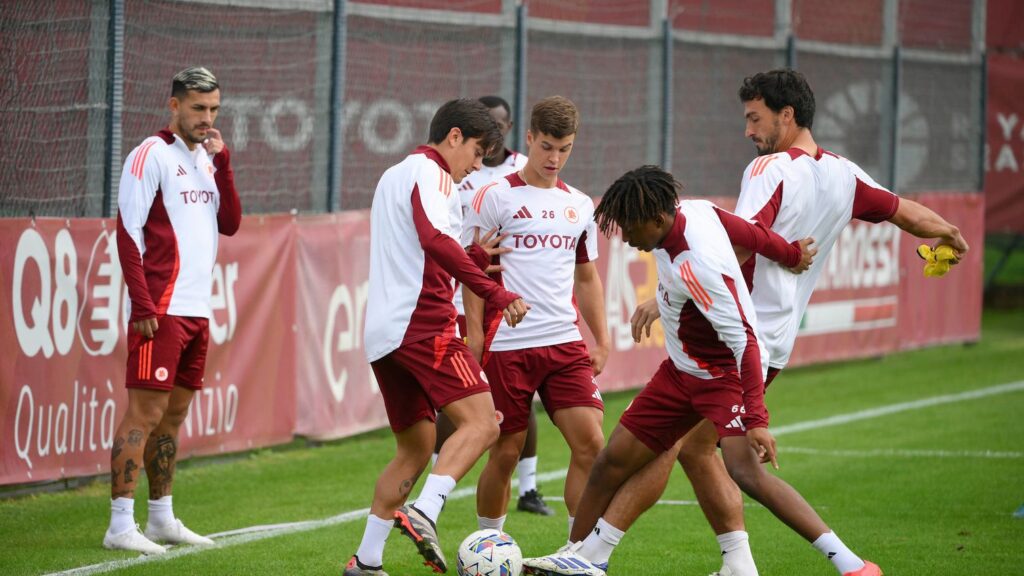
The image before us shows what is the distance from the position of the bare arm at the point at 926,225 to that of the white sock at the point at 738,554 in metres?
1.62

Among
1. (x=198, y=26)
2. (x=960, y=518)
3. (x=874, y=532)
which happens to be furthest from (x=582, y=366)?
(x=198, y=26)

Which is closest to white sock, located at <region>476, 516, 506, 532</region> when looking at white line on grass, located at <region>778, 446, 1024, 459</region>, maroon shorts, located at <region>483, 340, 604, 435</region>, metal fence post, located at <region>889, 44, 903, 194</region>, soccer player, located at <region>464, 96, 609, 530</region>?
soccer player, located at <region>464, 96, 609, 530</region>

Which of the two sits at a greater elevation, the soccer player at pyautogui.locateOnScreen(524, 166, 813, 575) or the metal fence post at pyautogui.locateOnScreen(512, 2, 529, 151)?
the metal fence post at pyautogui.locateOnScreen(512, 2, 529, 151)

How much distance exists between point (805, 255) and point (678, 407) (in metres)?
0.87

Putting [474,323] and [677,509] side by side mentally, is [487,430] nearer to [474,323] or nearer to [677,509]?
[474,323]

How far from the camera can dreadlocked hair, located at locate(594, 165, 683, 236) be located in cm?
580

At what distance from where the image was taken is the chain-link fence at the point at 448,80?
9188 mm

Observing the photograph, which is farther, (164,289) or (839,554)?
(164,289)

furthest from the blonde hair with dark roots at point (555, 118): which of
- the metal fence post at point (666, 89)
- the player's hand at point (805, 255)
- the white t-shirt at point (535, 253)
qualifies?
the metal fence post at point (666, 89)

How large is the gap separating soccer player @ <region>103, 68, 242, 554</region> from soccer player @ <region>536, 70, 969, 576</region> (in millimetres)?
2325

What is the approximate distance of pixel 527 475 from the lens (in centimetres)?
870

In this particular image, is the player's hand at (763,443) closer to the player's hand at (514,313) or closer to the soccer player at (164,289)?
Result: the player's hand at (514,313)

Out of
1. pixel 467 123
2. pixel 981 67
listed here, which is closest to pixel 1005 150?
pixel 981 67

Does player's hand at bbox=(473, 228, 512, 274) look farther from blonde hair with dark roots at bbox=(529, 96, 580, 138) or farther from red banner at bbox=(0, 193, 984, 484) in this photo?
red banner at bbox=(0, 193, 984, 484)
